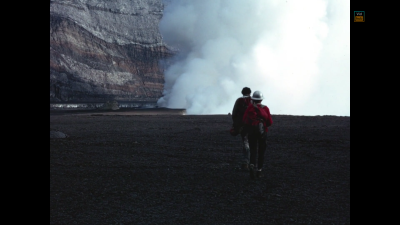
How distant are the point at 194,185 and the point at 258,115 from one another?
1.80 m

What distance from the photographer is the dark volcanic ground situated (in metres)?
6.28

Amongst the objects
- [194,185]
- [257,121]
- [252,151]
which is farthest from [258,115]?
[194,185]

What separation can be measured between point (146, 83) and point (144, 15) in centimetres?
1903

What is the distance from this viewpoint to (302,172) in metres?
9.73

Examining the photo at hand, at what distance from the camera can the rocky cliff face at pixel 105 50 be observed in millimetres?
89250

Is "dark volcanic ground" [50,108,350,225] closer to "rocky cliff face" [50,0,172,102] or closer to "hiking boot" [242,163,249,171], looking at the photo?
"hiking boot" [242,163,249,171]

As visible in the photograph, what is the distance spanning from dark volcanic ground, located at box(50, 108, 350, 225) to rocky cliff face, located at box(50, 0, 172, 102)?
242 feet

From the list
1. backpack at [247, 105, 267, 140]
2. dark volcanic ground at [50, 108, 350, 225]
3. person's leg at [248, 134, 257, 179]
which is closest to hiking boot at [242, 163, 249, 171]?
dark volcanic ground at [50, 108, 350, 225]

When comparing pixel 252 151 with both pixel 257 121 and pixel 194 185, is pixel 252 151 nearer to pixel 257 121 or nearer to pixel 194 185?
pixel 257 121

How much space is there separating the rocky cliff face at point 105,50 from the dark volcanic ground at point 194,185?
7365cm

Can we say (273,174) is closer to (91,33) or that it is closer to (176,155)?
(176,155)

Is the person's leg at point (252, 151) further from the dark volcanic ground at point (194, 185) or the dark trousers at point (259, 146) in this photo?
the dark volcanic ground at point (194, 185)

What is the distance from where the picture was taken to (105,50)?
101m

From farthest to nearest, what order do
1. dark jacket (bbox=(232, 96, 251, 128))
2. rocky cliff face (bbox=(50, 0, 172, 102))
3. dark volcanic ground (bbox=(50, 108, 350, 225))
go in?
rocky cliff face (bbox=(50, 0, 172, 102)), dark jacket (bbox=(232, 96, 251, 128)), dark volcanic ground (bbox=(50, 108, 350, 225))
